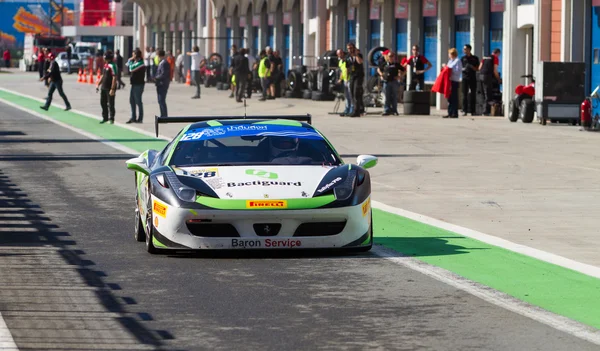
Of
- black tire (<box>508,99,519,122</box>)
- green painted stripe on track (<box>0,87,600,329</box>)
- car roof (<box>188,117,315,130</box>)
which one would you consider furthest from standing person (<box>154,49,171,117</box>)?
car roof (<box>188,117,315,130</box>)

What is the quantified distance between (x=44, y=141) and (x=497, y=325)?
2012 centimetres

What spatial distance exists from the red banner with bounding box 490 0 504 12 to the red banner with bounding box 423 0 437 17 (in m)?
4.61

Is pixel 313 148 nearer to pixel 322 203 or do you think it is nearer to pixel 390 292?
pixel 322 203

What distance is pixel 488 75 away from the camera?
113ft

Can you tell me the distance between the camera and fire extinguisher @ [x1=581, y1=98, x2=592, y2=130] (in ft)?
96.1

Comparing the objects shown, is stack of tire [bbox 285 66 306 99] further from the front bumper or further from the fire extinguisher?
the front bumper

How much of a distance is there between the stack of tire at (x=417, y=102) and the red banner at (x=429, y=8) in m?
7.22

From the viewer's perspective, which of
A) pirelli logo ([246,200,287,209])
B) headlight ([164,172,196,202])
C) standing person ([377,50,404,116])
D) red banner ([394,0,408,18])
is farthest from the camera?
red banner ([394,0,408,18])

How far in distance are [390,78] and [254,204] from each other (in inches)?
975

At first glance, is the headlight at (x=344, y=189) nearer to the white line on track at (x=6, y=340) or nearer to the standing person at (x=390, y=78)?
the white line on track at (x=6, y=340)

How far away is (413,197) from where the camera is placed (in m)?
16.4

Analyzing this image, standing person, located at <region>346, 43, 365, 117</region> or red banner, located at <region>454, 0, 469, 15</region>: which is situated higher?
red banner, located at <region>454, 0, 469, 15</region>

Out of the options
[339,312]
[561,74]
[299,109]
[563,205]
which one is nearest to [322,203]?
[339,312]

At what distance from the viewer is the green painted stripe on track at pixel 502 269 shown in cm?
910
